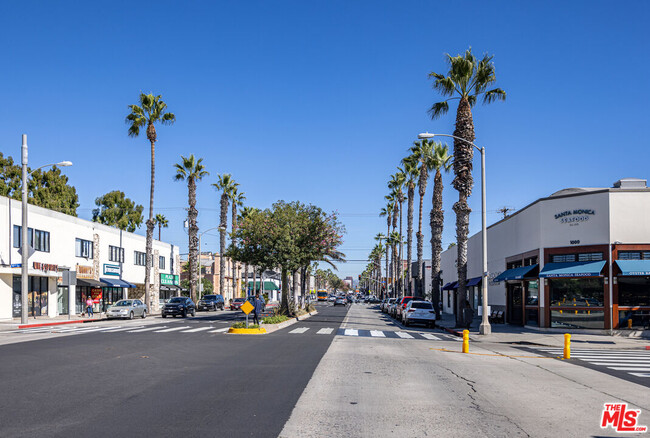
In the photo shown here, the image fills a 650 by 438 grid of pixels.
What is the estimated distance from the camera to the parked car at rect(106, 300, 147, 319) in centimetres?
3981

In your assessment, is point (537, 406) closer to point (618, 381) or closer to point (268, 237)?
point (618, 381)

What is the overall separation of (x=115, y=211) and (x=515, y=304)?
66509mm

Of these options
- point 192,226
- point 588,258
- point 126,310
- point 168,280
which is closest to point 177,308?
point 126,310

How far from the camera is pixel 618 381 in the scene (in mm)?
13133

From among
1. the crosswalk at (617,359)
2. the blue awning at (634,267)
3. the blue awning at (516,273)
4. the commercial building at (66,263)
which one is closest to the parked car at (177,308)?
the commercial building at (66,263)

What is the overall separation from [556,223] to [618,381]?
58.5 ft

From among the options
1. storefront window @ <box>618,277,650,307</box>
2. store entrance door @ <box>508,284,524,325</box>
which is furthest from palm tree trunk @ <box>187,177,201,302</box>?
storefront window @ <box>618,277,650,307</box>

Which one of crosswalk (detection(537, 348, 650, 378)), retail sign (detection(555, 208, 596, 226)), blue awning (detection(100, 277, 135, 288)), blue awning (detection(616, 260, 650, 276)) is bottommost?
crosswalk (detection(537, 348, 650, 378))

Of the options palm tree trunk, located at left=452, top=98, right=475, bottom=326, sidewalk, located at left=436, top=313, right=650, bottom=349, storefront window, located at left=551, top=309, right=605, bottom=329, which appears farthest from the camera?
palm tree trunk, located at left=452, top=98, right=475, bottom=326

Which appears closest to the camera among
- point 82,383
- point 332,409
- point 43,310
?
point 332,409

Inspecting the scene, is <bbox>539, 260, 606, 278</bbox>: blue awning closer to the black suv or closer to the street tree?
the black suv

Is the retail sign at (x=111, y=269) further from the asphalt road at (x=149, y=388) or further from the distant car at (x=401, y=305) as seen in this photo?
the asphalt road at (x=149, y=388)

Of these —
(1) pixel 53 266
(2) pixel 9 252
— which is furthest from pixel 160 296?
(2) pixel 9 252

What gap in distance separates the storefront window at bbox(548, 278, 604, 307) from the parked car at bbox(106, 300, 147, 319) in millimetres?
27269
